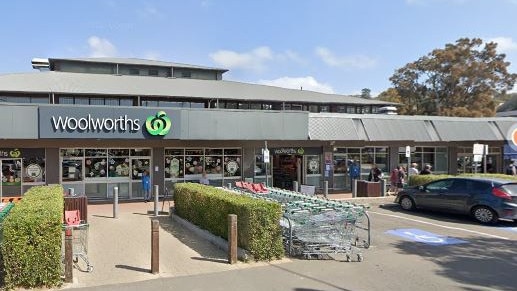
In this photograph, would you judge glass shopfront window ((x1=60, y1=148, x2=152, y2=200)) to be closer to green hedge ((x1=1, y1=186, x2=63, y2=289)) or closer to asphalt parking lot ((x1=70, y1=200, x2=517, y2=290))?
asphalt parking lot ((x1=70, y1=200, x2=517, y2=290))

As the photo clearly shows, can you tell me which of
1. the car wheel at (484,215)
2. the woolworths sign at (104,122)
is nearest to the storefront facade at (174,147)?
the woolworths sign at (104,122)

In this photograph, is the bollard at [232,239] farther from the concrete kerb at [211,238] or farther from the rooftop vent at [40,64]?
the rooftop vent at [40,64]

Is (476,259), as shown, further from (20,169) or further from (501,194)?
(20,169)

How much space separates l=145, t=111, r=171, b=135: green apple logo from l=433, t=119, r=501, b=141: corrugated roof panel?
1599 cm

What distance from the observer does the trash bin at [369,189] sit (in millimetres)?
22062

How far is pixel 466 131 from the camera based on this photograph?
1123 inches

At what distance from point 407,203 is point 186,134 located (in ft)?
30.7

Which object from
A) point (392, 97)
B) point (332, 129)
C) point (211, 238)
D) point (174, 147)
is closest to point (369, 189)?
point (332, 129)

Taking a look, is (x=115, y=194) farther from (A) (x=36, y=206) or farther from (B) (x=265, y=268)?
(B) (x=265, y=268)

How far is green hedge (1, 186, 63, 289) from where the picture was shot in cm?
796

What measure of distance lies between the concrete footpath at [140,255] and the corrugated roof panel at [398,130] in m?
14.0

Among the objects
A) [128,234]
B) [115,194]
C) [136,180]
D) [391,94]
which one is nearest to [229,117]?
[136,180]

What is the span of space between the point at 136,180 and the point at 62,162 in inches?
128

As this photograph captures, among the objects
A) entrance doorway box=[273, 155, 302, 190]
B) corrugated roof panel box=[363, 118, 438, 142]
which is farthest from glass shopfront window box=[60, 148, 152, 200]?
corrugated roof panel box=[363, 118, 438, 142]
